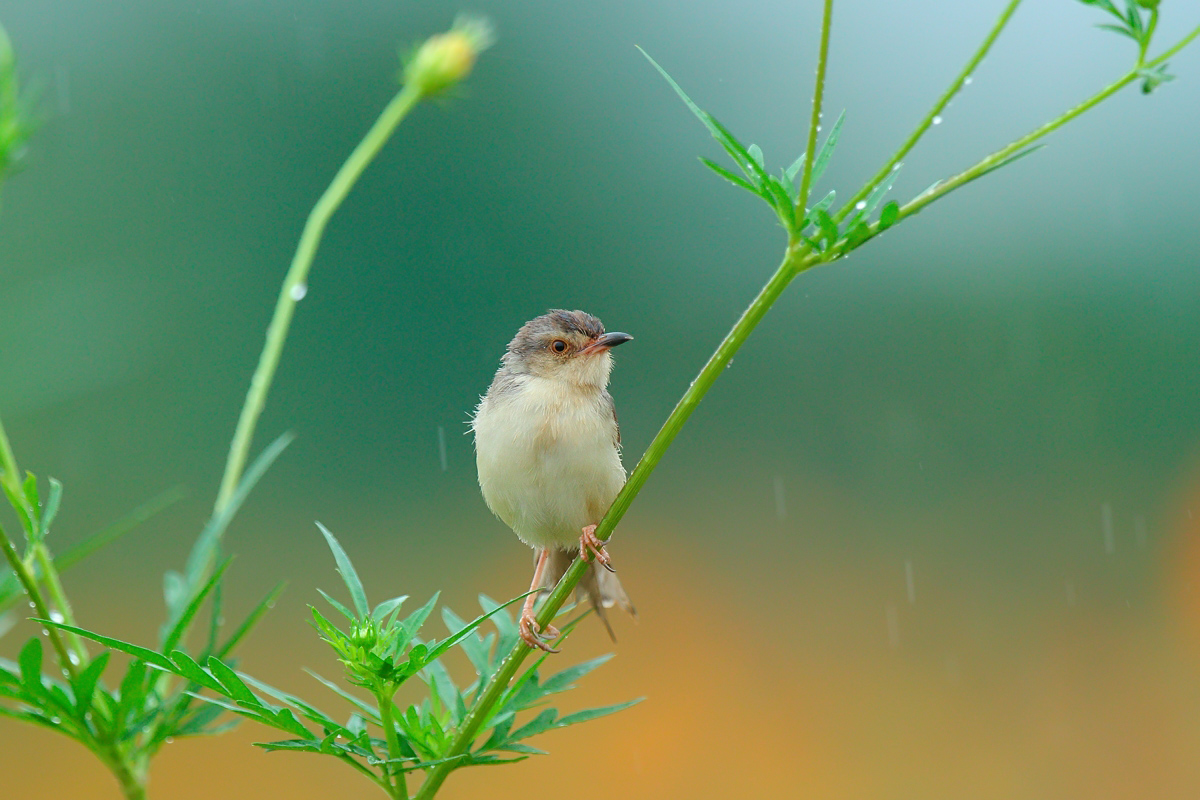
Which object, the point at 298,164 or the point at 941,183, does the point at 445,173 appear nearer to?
the point at 298,164

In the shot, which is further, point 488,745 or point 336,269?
point 336,269

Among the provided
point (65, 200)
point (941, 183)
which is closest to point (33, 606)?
point (941, 183)

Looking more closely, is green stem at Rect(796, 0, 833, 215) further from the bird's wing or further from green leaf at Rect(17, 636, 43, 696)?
the bird's wing

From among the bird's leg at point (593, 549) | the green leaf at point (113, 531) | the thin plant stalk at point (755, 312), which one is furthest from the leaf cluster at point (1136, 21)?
the green leaf at point (113, 531)

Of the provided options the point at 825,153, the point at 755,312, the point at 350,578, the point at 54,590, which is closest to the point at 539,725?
the point at 350,578

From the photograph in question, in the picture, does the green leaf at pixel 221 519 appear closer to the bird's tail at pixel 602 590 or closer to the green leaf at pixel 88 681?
the green leaf at pixel 88 681

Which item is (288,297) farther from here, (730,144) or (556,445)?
(556,445)
